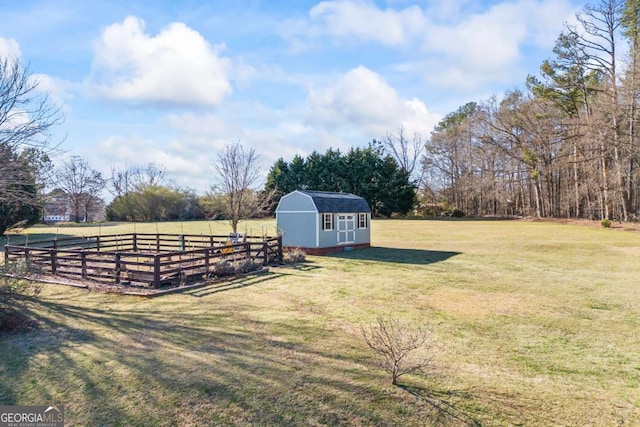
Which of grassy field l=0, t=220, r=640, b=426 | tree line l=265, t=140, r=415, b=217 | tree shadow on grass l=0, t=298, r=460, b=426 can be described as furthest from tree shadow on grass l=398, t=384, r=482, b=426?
tree line l=265, t=140, r=415, b=217

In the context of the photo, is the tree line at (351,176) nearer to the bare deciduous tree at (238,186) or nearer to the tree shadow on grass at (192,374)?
the bare deciduous tree at (238,186)

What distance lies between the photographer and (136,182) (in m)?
48.1

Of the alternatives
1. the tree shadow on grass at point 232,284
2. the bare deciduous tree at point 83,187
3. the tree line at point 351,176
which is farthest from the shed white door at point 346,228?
the bare deciduous tree at point 83,187

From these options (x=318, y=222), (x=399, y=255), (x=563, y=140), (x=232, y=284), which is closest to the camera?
(x=232, y=284)

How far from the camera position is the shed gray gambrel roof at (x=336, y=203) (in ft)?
56.0

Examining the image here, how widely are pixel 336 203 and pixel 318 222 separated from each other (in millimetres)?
1697

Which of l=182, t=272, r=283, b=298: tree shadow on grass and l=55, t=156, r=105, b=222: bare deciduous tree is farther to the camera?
l=55, t=156, r=105, b=222: bare deciduous tree

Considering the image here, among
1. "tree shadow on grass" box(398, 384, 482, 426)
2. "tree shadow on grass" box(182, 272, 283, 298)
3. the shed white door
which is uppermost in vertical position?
the shed white door

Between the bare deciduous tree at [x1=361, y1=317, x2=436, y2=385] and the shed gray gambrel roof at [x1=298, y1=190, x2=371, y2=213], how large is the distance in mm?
10822

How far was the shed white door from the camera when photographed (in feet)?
58.9

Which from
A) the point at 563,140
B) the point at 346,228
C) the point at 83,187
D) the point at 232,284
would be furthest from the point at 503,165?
the point at 83,187

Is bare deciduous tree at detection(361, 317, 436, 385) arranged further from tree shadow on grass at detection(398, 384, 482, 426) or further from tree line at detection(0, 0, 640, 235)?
tree line at detection(0, 0, 640, 235)

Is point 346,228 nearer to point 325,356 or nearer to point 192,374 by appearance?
point 325,356

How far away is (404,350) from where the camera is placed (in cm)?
457
